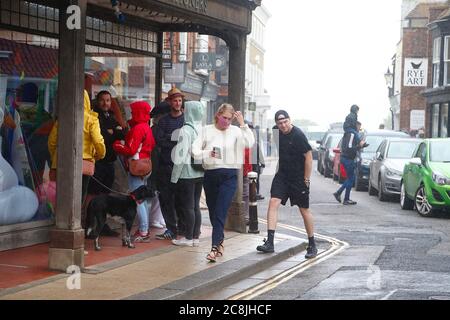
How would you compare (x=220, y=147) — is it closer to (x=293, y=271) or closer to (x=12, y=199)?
(x=293, y=271)

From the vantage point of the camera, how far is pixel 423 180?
58.7 ft

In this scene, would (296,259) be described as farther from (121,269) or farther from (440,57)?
(440,57)

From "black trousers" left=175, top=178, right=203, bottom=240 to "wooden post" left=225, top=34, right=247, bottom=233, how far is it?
1841 millimetres

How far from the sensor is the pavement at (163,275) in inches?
329

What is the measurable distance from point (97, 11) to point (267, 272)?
14.9ft

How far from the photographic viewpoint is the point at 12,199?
36.3ft

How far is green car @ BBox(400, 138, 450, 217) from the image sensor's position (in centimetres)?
1728

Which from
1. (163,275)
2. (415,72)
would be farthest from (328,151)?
(163,275)

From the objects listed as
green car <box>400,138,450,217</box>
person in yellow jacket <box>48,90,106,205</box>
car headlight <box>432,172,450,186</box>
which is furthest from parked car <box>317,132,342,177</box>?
person in yellow jacket <box>48,90,106,205</box>

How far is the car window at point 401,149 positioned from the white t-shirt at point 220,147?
12231mm

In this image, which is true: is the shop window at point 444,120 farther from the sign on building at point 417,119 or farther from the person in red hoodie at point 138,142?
the person in red hoodie at point 138,142

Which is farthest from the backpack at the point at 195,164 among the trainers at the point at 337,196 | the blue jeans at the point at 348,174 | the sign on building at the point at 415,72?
the sign on building at the point at 415,72

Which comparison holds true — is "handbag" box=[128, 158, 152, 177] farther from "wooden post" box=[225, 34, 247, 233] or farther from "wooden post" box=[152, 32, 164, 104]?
"wooden post" box=[152, 32, 164, 104]

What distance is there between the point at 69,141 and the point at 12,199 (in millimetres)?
2093
